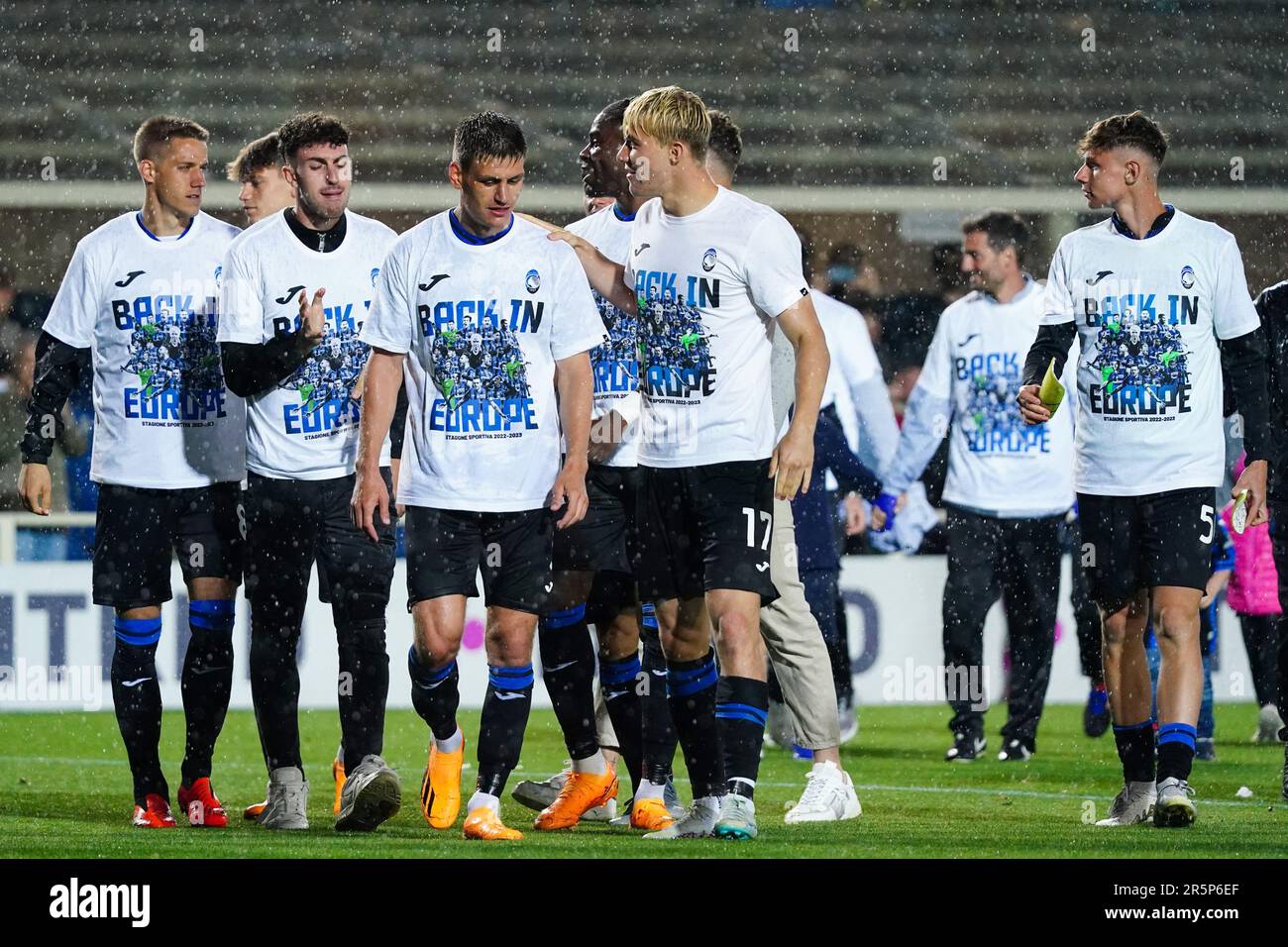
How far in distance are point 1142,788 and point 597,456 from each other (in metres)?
2.00

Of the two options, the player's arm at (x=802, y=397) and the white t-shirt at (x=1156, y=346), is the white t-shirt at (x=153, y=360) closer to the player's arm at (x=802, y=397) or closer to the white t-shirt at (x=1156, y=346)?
the player's arm at (x=802, y=397)

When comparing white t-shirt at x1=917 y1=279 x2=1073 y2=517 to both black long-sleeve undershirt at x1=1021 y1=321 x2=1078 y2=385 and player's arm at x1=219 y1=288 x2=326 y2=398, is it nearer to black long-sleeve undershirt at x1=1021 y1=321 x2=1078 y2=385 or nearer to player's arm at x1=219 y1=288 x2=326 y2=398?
black long-sleeve undershirt at x1=1021 y1=321 x2=1078 y2=385

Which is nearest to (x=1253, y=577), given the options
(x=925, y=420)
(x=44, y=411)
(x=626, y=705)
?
(x=925, y=420)

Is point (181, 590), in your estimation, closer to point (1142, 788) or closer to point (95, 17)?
point (1142, 788)

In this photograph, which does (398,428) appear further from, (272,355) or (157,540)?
(157,540)

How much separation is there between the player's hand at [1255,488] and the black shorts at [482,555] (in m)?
2.28

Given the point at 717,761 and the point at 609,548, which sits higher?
the point at 609,548

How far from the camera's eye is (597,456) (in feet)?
22.5

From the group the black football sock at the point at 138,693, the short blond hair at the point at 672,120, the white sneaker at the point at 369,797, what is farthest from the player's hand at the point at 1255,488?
the black football sock at the point at 138,693

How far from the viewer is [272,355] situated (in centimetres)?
646

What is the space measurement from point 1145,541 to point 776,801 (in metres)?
1.67

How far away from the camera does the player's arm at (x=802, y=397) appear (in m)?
5.93

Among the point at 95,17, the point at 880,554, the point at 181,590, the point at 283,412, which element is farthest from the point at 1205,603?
the point at 95,17

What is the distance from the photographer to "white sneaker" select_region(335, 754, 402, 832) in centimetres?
627
